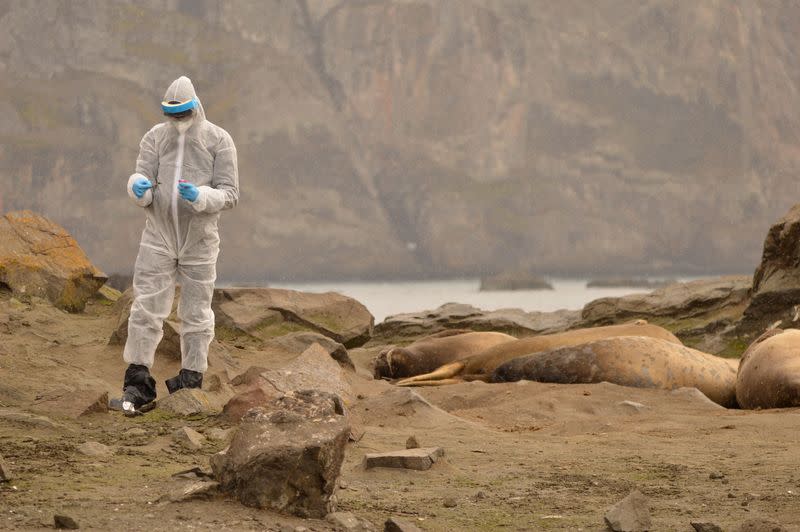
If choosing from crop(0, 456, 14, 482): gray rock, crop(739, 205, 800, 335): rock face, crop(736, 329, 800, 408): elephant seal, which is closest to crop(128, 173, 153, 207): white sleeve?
crop(0, 456, 14, 482): gray rock

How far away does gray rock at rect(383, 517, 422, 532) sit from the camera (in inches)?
172

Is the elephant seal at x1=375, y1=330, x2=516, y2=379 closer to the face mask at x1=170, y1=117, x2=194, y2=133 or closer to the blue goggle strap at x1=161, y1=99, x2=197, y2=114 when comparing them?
the face mask at x1=170, y1=117, x2=194, y2=133

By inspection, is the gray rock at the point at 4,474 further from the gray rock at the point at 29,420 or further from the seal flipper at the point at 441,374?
the seal flipper at the point at 441,374

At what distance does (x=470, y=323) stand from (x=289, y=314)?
13.4 ft

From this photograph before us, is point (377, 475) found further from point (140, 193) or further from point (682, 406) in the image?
point (682, 406)

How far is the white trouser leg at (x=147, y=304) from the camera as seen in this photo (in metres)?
7.71

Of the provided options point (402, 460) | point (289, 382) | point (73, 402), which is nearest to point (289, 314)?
point (289, 382)

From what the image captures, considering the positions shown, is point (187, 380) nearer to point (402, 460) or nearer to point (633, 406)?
point (402, 460)

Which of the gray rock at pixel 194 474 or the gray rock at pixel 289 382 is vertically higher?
the gray rock at pixel 289 382

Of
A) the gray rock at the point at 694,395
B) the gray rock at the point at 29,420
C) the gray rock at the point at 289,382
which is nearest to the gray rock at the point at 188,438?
the gray rock at the point at 289,382

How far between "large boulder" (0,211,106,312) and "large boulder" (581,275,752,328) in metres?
7.18

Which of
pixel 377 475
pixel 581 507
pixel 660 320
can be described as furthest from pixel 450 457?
pixel 660 320

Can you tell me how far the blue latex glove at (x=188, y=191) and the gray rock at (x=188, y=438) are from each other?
1795 mm

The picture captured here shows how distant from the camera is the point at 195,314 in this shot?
796cm
